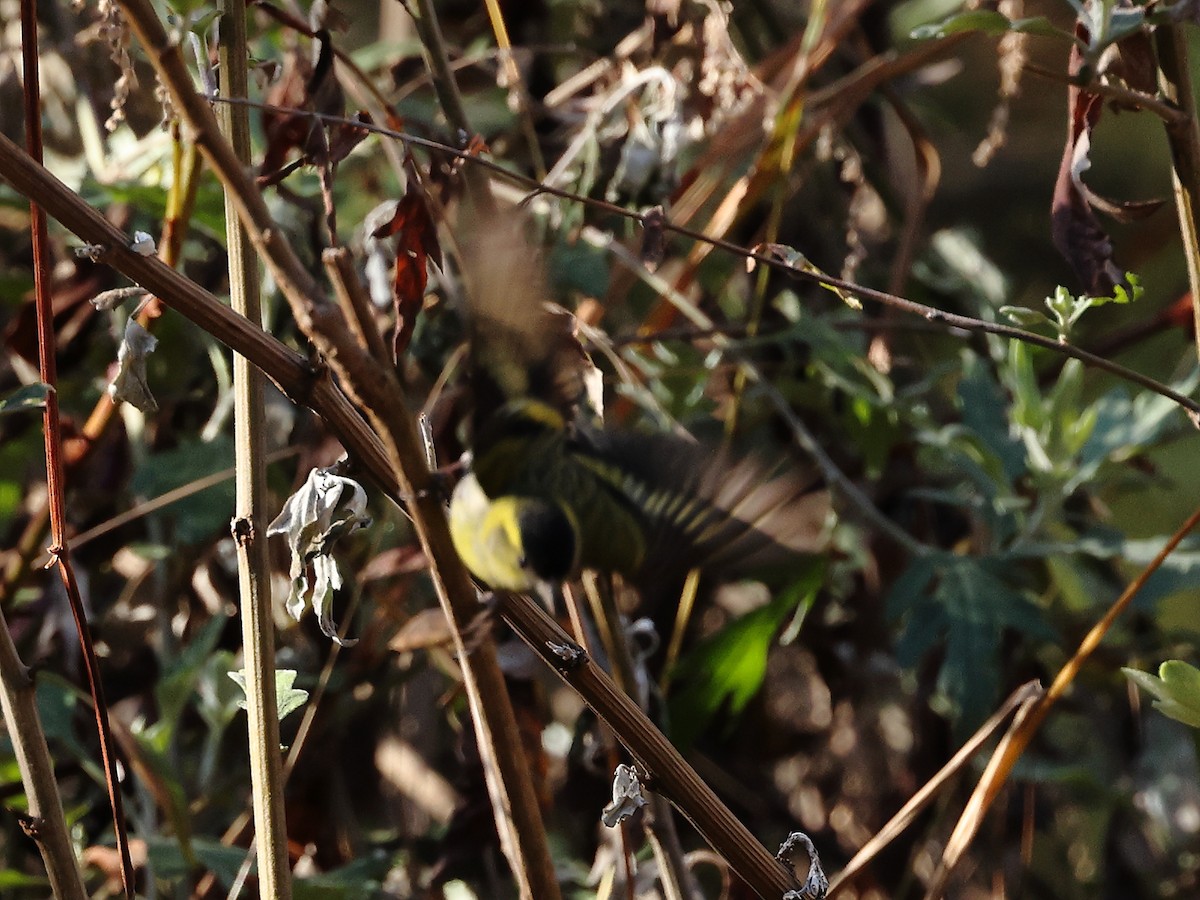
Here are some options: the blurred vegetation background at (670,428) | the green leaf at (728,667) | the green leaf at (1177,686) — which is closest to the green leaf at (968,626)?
the blurred vegetation background at (670,428)

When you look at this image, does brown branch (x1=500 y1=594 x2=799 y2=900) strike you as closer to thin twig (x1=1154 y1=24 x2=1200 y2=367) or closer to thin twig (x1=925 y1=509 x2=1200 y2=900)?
thin twig (x1=925 y1=509 x2=1200 y2=900)

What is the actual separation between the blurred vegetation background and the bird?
0.21m

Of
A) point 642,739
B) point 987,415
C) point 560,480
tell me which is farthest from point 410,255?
point 987,415

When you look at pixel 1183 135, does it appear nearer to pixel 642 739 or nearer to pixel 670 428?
pixel 642 739

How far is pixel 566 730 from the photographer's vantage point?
5.33 feet

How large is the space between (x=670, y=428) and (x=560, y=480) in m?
0.42

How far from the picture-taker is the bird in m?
0.73

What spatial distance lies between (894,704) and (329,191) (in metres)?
1.43

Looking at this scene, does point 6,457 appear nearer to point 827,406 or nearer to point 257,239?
point 827,406

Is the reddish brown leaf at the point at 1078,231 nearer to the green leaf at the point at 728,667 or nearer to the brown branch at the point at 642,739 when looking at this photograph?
the brown branch at the point at 642,739

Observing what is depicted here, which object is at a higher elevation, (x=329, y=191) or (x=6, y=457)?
(x=329, y=191)

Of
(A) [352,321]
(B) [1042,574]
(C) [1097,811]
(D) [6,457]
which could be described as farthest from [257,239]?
(C) [1097,811]

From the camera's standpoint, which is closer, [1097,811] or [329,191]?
[329,191]

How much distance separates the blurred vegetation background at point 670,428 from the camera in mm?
1299
